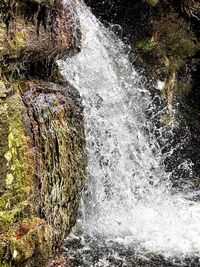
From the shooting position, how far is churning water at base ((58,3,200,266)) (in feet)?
14.6

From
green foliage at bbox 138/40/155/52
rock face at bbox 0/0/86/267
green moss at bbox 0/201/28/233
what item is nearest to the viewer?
green moss at bbox 0/201/28/233

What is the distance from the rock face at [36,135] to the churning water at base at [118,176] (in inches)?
23.6

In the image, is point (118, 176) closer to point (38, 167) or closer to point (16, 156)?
point (38, 167)

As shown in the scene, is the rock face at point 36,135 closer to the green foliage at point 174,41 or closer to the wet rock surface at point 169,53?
the wet rock surface at point 169,53

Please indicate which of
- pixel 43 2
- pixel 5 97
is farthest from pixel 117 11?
pixel 5 97

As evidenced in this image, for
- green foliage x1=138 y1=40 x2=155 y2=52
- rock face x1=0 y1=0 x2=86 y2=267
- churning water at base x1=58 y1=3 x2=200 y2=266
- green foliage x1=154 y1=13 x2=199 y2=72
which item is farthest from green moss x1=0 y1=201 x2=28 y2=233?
green foliage x1=154 y1=13 x2=199 y2=72

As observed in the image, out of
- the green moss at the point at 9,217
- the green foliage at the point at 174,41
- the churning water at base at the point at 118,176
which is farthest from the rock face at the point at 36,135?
the green foliage at the point at 174,41

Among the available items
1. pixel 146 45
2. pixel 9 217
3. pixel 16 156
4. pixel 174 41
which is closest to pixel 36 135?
pixel 16 156

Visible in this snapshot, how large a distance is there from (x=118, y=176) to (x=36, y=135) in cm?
211

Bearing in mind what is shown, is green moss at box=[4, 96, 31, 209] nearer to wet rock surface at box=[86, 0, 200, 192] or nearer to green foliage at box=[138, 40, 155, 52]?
wet rock surface at box=[86, 0, 200, 192]

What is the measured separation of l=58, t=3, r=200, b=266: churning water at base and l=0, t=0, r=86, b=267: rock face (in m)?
0.60

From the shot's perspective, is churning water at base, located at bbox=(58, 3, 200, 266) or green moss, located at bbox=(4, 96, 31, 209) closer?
green moss, located at bbox=(4, 96, 31, 209)

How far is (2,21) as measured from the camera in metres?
3.53

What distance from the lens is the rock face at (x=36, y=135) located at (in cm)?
321
